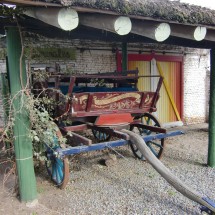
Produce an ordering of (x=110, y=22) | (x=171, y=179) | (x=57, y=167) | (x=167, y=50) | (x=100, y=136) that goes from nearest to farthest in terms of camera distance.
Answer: (x=110, y=22) → (x=171, y=179) → (x=57, y=167) → (x=100, y=136) → (x=167, y=50)

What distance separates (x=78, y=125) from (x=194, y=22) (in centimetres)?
234

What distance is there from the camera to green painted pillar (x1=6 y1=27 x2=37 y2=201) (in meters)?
3.12

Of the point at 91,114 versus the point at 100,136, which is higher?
the point at 91,114

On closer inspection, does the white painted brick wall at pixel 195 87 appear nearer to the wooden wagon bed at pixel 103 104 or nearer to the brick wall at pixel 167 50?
the brick wall at pixel 167 50

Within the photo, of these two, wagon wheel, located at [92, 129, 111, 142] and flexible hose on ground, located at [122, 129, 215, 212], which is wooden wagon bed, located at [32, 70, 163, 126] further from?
wagon wheel, located at [92, 129, 111, 142]

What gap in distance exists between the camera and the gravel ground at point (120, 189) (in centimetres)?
329

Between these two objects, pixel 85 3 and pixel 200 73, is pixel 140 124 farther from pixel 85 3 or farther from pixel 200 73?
pixel 200 73

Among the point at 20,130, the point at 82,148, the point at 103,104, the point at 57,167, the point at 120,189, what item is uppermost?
the point at 103,104

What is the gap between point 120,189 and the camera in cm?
388

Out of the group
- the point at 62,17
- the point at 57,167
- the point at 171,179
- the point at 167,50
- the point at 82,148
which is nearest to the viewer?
the point at 62,17

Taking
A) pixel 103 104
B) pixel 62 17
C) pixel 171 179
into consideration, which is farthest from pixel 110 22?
pixel 171 179

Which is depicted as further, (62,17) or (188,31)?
(188,31)

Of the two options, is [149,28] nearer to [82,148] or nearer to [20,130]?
[82,148]

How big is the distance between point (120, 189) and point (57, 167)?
1.06 meters
